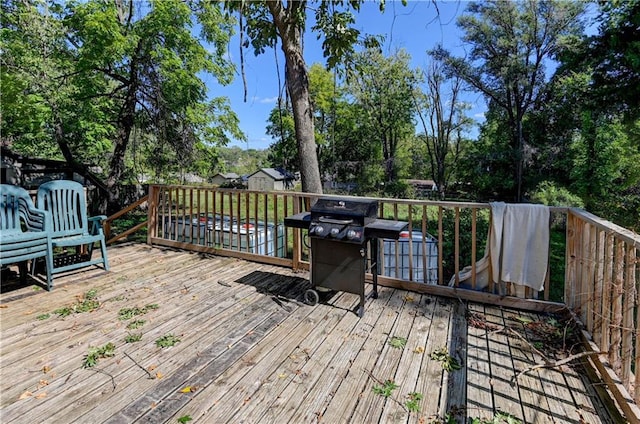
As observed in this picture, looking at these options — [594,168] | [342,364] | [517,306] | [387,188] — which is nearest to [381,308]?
[342,364]

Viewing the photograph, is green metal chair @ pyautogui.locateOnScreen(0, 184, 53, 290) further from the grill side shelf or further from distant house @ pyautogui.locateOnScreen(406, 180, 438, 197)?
distant house @ pyautogui.locateOnScreen(406, 180, 438, 197)

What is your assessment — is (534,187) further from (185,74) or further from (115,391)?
(115,391)

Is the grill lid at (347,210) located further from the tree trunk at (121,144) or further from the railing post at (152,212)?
the tree trunk at (121,144)

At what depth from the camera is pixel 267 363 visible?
216 centimetres

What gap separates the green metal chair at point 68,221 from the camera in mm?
3441

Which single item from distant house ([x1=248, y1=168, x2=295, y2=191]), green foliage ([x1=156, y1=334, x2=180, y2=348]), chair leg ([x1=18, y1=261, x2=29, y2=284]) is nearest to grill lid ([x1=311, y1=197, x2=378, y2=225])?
green foliage ([x1=156, y1=334, x2=180, y2=348])

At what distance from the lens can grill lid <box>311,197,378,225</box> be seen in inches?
110

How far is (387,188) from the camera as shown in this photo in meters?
22.5

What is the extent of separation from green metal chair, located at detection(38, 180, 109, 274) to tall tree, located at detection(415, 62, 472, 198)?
60.0 feet

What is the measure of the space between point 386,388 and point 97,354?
6.31ft

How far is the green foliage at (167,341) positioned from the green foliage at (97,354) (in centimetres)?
28

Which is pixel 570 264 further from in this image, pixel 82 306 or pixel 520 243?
pixel 82 306

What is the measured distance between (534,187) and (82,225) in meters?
16.0

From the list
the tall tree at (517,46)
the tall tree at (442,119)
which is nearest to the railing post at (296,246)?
the tall tree at (517,46)
